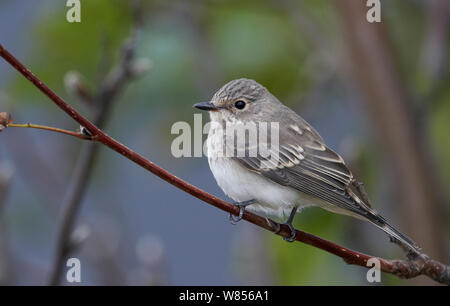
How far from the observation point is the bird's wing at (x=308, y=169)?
333 centimetres

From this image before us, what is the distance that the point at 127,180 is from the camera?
5.57m

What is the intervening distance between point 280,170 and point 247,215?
2.55ft

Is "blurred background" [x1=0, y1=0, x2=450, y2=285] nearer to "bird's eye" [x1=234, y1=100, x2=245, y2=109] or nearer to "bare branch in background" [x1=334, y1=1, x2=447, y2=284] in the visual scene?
"bare branch in background" [x1=334, y1=1, x2=447, y2=284]

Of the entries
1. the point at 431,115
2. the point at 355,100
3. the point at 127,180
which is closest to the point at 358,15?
the point at 355,100

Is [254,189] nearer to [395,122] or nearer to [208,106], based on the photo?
[208,106]

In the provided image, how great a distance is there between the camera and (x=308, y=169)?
11.6 ft

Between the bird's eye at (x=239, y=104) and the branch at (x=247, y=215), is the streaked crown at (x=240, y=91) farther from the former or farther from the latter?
the branch at (x=247, y=215)

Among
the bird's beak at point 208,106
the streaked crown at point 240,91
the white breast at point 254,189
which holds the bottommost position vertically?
the white breast at point 254,189

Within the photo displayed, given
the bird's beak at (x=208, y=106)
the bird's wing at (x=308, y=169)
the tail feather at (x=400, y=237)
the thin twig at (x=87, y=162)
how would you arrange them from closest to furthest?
the tail feather at (x=400, y=237) < the thin twig at (x=87, y=162) < the bird's wing at (x=308, y=169) < the bird's beak at (x=208, y=106)

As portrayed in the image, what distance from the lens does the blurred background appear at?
4.16 m

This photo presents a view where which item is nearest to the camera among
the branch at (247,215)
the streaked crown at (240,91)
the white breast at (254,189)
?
the branch at (247,215)

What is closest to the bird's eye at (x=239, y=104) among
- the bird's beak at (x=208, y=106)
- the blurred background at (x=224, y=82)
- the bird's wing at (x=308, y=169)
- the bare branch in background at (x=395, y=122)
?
the bird's beak at (x=208, y=106)

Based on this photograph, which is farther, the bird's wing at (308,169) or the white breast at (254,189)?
the white breast at (254,189)

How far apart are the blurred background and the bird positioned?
41 centimetres
